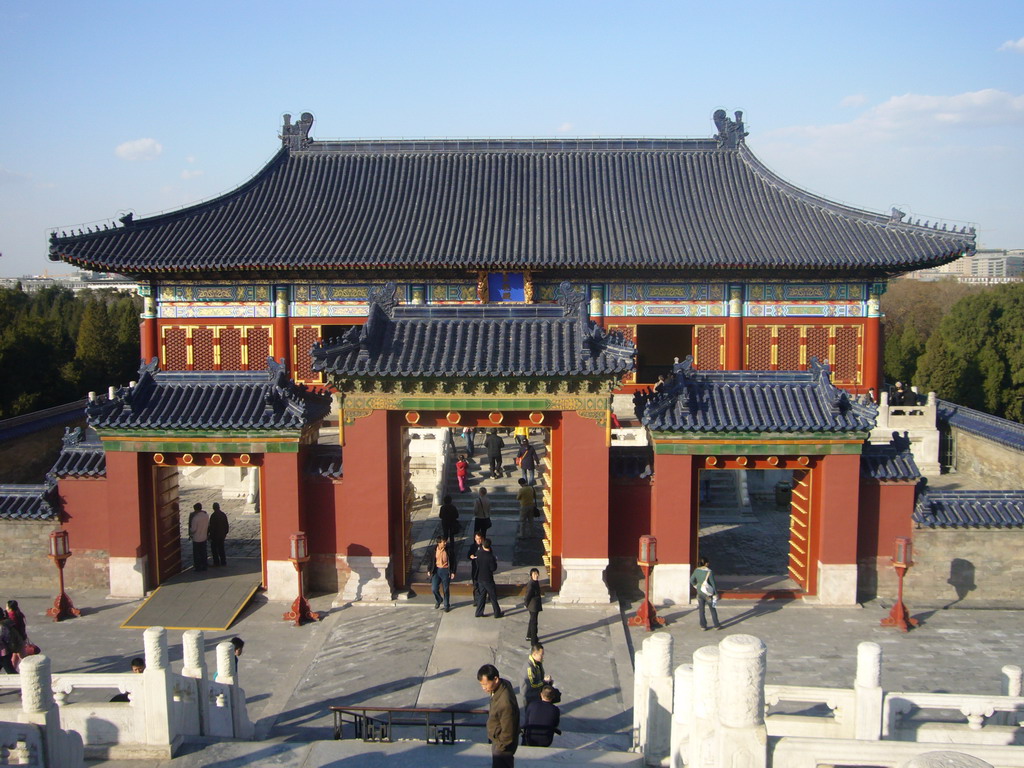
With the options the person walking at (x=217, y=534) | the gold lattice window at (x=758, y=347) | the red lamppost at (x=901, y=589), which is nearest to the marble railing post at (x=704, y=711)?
the red lamppost at (x=901, y=589)

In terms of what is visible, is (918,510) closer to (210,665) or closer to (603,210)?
(210,665)

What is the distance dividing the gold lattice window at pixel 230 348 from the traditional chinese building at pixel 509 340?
0.10m

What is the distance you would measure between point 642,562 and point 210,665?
22.2 ft

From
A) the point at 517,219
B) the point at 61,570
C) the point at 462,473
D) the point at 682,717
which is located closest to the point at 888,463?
the point at 682,717

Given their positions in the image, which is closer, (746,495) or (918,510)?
(918,510)

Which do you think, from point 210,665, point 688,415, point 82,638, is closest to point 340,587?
point 210,665

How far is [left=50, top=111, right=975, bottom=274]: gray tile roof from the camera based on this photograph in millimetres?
24656

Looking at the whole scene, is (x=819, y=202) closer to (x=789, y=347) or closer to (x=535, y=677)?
(x=789, y=347)

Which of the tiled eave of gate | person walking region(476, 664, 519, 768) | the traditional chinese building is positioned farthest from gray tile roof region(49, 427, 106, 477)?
person walking region(476, 664, 519, 768)

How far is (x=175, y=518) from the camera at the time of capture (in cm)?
1611

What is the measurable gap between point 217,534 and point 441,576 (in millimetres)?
5031

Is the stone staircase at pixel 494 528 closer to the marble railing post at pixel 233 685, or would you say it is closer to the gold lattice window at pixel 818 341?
the marble railing post at pixel 233 685

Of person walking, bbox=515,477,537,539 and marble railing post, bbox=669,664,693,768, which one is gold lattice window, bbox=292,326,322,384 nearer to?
person walking, bbox=515,477,537,539

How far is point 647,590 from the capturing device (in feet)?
44.5
